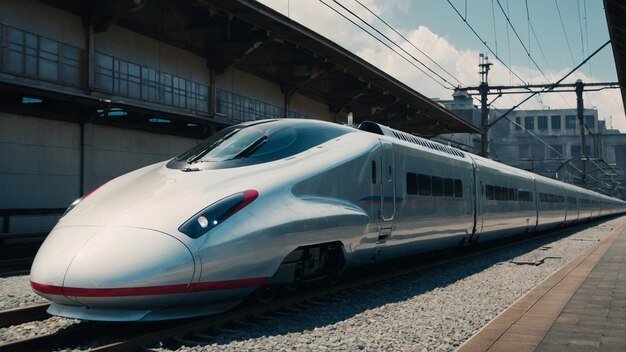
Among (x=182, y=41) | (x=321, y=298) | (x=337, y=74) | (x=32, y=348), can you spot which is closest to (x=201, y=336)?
(x=32, y=348)

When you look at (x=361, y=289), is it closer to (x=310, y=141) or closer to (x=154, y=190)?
(x=310, y=141)

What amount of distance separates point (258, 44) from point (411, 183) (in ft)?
38.5

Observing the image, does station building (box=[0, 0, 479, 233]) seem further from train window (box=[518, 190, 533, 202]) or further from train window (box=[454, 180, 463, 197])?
train window (box=[454, 180, 463, 197])

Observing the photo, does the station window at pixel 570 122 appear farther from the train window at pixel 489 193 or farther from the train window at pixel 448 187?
the train window at pixel 448 187

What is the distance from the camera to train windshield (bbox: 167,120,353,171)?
6.65m

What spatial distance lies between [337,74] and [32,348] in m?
21.6

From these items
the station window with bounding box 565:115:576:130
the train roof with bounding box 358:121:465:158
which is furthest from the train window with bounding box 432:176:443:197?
the station window with bounding box 565:115:576:130

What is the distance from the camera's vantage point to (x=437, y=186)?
34.6 feet

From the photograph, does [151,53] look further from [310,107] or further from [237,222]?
[237,222]

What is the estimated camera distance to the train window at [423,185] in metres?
9.63

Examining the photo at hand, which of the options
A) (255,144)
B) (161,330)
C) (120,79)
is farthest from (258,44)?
(161,330)

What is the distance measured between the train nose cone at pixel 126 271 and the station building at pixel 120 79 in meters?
8.77

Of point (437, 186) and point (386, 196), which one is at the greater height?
point (437, 186)

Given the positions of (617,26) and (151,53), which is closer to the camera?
(617,26)
